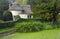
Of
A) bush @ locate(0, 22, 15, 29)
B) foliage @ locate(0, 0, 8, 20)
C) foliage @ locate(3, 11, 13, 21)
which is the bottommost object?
bush @ locate(0, 22, 15, 29)

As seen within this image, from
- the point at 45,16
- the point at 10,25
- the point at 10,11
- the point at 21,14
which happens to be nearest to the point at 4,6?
the point at 10,11

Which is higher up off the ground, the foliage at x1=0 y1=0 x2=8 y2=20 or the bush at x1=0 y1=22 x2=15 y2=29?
the foliage at x1=0 y1=0 x2=8 y2=20

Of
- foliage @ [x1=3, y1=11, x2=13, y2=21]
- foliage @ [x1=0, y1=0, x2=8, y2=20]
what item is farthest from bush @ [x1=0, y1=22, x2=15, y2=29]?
foliage @ [x1=0, y1=0, x2=8, y2=20]

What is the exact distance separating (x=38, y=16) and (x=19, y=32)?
212 cm

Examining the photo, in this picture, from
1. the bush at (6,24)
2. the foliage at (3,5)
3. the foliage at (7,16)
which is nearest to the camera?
the bush at (6,24)

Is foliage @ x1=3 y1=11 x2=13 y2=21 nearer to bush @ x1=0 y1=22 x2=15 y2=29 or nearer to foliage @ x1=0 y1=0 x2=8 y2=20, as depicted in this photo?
foliage @ x1=0 y1=0 x2=8 y2=20

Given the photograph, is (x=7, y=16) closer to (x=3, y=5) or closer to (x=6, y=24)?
(x=3, y=5)

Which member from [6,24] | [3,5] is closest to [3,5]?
[3,5]

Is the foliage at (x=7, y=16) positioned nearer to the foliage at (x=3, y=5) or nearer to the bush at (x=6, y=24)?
the foliage at (x=3, y=5)

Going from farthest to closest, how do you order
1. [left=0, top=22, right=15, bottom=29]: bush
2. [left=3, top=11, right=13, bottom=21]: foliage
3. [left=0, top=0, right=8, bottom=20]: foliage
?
[left=0, top=0, right=8, bottom=20]: foliage, [left=3, top=11, right=13, bottom=21]: foliage, [left=0, top=22, right=15, bottom=29]: bush

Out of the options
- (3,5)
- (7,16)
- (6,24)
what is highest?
(3,5)

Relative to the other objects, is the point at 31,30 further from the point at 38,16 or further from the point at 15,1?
the point at 15,1

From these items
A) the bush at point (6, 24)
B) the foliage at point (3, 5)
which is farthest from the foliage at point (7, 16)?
the bush at point (6, 24)

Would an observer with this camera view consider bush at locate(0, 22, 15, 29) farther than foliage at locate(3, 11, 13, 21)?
No
